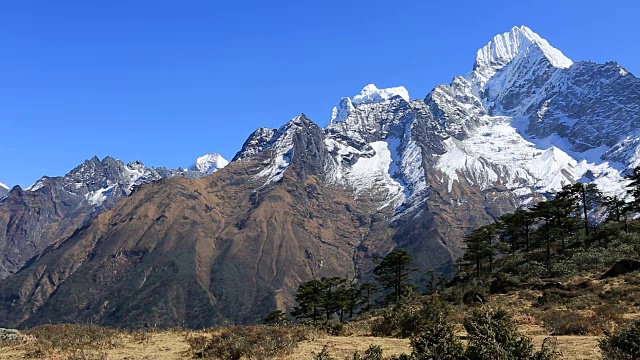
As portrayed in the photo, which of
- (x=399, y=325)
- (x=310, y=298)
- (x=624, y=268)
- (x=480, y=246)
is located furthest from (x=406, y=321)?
(x=310, y=298)

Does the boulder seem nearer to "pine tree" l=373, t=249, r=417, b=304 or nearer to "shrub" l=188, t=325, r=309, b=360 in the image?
"shrub" l=188, t=325, r=309, b=360

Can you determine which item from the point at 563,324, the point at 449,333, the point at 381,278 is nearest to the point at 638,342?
the point at 449,333

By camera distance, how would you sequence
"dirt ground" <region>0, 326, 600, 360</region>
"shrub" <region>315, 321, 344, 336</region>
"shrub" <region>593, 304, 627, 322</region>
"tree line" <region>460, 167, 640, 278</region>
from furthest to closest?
"tree line" <region>460, 167, 640, 278</region> < "shrub" <region>315, 321, 344, 336</region> < "shrub" <region>593, 304, 627, 322</region> < "dirt ground" <region>0, 326, 600, 360</region>

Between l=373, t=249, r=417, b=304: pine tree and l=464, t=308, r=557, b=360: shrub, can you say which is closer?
l=464, t=308, r=557, b=360: shrub

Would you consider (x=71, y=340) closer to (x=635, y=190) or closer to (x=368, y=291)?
(x=635, y=190)

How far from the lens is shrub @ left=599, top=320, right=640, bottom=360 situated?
13.1 m

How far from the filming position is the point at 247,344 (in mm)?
18203

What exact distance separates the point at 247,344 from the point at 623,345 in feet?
39.9

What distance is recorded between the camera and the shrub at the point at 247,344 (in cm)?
1759

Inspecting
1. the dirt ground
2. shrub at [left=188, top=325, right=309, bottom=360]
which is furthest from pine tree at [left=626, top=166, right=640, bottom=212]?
shrub at [left=188, top=325, right=309, bottom=360]

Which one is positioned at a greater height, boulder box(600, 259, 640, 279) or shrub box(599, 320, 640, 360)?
boulder box(600, 259, 640, 279)

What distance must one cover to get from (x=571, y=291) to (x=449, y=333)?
28647 mm

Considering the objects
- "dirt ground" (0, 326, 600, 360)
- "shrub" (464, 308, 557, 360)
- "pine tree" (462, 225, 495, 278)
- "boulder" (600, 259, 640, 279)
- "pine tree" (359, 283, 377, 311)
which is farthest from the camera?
"pine tree" (359, 283, 377, 311)

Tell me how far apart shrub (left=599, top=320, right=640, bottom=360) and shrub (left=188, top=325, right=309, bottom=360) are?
1031 cm
